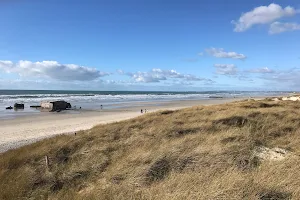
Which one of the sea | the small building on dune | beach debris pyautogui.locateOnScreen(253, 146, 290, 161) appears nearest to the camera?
beach debris pyautogui.locateOnScreen(253, 146, 290, 161)

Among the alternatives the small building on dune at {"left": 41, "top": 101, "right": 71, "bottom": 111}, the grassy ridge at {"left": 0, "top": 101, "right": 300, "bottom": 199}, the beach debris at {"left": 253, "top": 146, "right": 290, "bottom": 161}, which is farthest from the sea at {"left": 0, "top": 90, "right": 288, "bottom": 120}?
the beach debris at {"left": 253, "top": 146, "right": 290, "bottom": 161}

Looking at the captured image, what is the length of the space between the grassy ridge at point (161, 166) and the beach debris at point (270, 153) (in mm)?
247

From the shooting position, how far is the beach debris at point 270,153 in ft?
27.1

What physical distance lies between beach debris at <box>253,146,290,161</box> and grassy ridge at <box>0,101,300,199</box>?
25 cm

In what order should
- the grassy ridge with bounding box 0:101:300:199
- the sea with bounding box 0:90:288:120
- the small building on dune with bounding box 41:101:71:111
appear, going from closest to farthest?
1. the grassy ridge with bounding box 0:101:300:199
2. the sea with bounding box 0:90:288:120
3. the small building on dune with bounding box 41:101:71:111

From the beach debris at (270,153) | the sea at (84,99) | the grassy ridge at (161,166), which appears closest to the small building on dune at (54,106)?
the sea at (84,99)

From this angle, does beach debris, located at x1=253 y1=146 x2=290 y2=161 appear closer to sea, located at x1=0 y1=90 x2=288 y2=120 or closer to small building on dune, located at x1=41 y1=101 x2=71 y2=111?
sea, located at x1=0 y1=90 x2=288 y2=120

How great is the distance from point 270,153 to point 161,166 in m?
3.24

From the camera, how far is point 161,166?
7.67 metres

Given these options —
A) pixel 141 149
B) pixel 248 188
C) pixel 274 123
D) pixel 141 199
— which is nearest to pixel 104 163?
pixel 141 149

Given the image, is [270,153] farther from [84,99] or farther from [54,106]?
[84,99]

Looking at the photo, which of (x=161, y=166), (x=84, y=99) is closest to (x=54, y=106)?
(x=84, y=99)

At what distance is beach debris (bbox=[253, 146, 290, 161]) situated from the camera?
325 inches

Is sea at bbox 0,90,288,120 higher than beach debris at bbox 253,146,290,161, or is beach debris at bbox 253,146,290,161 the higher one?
beach debris at bbox 253,146,290,161
